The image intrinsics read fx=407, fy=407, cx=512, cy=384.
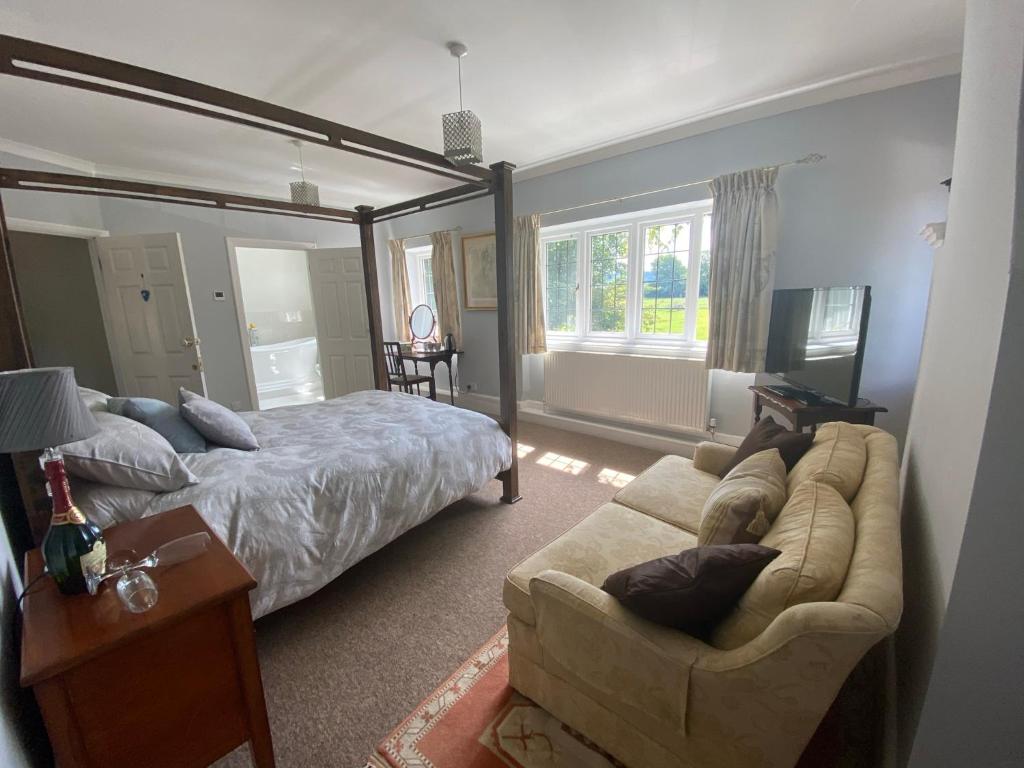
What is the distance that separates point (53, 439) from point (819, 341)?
336 cm

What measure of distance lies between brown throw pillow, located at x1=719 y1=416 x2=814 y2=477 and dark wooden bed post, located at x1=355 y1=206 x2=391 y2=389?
2.77 metres

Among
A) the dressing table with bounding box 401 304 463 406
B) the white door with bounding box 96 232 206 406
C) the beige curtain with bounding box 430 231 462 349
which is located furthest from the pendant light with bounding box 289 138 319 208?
the dressing table with bounding box 401 304 463 406

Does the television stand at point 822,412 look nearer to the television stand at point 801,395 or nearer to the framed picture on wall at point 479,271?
the television stand at point 801,395

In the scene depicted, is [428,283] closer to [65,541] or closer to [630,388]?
[630,388]

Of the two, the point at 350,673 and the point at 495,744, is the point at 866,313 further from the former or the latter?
the point at 350,673

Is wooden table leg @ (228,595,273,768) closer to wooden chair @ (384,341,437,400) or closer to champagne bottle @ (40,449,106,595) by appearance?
champagne bottle @ (40,449,106,595)

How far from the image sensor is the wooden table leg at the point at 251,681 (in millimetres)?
1007

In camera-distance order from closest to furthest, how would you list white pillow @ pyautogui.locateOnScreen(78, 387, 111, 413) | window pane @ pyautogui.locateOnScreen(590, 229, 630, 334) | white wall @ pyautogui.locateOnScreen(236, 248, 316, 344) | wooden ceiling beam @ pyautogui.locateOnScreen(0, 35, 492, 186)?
wooden ceiling beam @ pyautogui.locateOnScreen(0, 35, 492, 186), white pillow @ pyautogui.locateOnScreen(78, 387, 111, 413), window pane @ pyautogui.locateOnScreen(590, 229, 630, 334), white wall @ pyautogui.locateOnScreen(236, 248, 316, 344)

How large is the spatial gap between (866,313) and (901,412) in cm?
93

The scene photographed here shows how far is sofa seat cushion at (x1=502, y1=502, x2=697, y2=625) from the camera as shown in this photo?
51.7 inches

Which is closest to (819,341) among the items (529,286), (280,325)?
(529,286)

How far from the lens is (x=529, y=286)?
4.13 m

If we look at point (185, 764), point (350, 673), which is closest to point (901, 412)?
point (350, 673)

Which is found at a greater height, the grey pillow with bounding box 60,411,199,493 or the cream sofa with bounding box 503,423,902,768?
the grey pillow with bounding box 60,411,199,493
